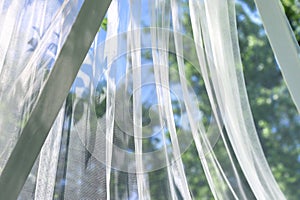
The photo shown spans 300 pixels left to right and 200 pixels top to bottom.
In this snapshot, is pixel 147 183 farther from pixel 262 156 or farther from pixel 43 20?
pixel 43 20

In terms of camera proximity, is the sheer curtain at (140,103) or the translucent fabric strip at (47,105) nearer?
the translucent fabric strip at (47,105)

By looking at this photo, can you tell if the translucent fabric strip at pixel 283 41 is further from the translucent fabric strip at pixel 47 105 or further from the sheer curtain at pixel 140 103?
the translucent fabric strip at pixel 47 105

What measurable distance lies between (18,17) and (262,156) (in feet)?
2.07

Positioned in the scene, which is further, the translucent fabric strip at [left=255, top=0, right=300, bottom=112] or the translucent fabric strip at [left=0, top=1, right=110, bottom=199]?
the translucent fabric strip at [left=255, top=0, right=300, bottom=112]

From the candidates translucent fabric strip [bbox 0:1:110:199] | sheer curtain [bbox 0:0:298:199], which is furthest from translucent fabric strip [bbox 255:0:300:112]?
translucent fabric strip [bbox 0:1:110:199]

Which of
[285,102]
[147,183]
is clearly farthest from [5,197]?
[285,102]

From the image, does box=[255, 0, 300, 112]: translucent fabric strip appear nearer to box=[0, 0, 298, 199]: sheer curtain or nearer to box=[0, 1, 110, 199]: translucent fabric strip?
box=[0, 0, 298, 199]: sheer curtain

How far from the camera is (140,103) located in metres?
1.21

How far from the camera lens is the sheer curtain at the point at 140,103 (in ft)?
3.57

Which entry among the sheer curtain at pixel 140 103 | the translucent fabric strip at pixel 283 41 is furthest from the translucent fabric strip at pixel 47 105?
the translucent fabric strip at pixel 283 41

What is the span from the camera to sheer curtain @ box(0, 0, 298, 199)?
1.09m

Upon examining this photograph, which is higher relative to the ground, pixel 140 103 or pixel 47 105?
pixel 140 103

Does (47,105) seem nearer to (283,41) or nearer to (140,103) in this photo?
(140,103)

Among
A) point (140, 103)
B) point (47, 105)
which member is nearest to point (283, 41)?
point (140, 103)
